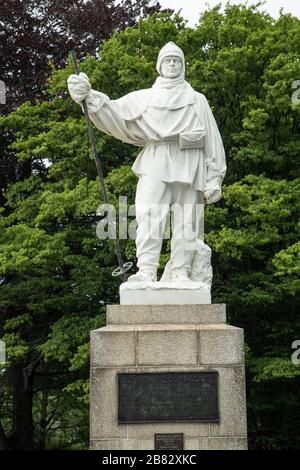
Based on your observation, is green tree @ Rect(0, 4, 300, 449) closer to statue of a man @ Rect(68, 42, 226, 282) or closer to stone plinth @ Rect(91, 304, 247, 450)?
statue of a man @ Rect(68, 42, 226, 282)

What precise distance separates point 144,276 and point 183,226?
704 millimetres

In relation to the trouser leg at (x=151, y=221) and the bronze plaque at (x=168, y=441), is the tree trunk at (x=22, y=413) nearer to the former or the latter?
the trouser leg at (x=151, y=221)

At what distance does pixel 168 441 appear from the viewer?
6996mm

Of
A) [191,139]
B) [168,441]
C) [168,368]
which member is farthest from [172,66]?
[168,441]

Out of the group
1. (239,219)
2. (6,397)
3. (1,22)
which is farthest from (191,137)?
(6,397)

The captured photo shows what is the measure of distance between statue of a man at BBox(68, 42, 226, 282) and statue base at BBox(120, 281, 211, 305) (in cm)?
17

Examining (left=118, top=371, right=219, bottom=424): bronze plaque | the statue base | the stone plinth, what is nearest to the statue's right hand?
the statue base

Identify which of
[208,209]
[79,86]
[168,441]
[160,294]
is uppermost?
[208,209]

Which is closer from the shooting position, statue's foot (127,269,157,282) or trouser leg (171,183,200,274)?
statue's foot (127,269,157,282)

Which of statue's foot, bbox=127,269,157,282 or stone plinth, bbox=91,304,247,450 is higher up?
statue's foot, bbox=127,269,157,282

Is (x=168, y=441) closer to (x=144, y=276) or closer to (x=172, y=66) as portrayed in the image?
(x=144, y=276)

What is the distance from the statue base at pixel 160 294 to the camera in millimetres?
7508

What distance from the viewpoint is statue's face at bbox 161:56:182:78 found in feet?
26.9

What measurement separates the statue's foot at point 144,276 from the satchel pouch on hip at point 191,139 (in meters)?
1.39
